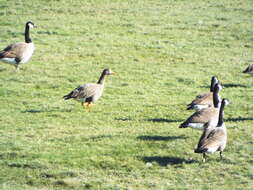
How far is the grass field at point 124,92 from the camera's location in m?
13.6

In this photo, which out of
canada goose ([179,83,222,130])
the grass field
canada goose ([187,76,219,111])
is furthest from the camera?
canada goose ([187,76,219,111])

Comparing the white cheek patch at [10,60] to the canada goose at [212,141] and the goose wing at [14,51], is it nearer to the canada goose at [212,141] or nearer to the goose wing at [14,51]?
the goose wing at [14,51]

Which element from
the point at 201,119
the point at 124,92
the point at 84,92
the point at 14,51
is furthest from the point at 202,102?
the point at 14,51

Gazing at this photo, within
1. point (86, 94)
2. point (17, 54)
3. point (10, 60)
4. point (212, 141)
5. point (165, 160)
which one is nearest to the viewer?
point (212, 141)

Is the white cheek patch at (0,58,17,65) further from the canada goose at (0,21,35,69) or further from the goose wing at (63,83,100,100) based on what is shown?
the goose wing at (63,83,100,100)

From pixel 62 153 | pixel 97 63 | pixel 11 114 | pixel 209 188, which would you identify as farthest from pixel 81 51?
pixel 209 188

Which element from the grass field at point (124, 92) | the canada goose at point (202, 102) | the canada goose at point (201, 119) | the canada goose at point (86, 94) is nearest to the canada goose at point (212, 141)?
the grass field at point (124, 92)

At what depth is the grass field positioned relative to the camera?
13.6 meters

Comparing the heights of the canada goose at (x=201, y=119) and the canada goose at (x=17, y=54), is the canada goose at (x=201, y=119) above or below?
below

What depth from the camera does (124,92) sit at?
2153cm

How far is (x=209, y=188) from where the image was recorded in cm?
1266

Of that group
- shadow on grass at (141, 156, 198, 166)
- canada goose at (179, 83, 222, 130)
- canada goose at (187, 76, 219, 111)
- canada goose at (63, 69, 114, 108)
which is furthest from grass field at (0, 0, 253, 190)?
canada goose at (187, 76, 219, 111)

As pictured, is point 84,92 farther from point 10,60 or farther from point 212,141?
point 212,141

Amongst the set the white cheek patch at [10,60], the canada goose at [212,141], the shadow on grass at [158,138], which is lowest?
the shadow on grass at [158,138]
